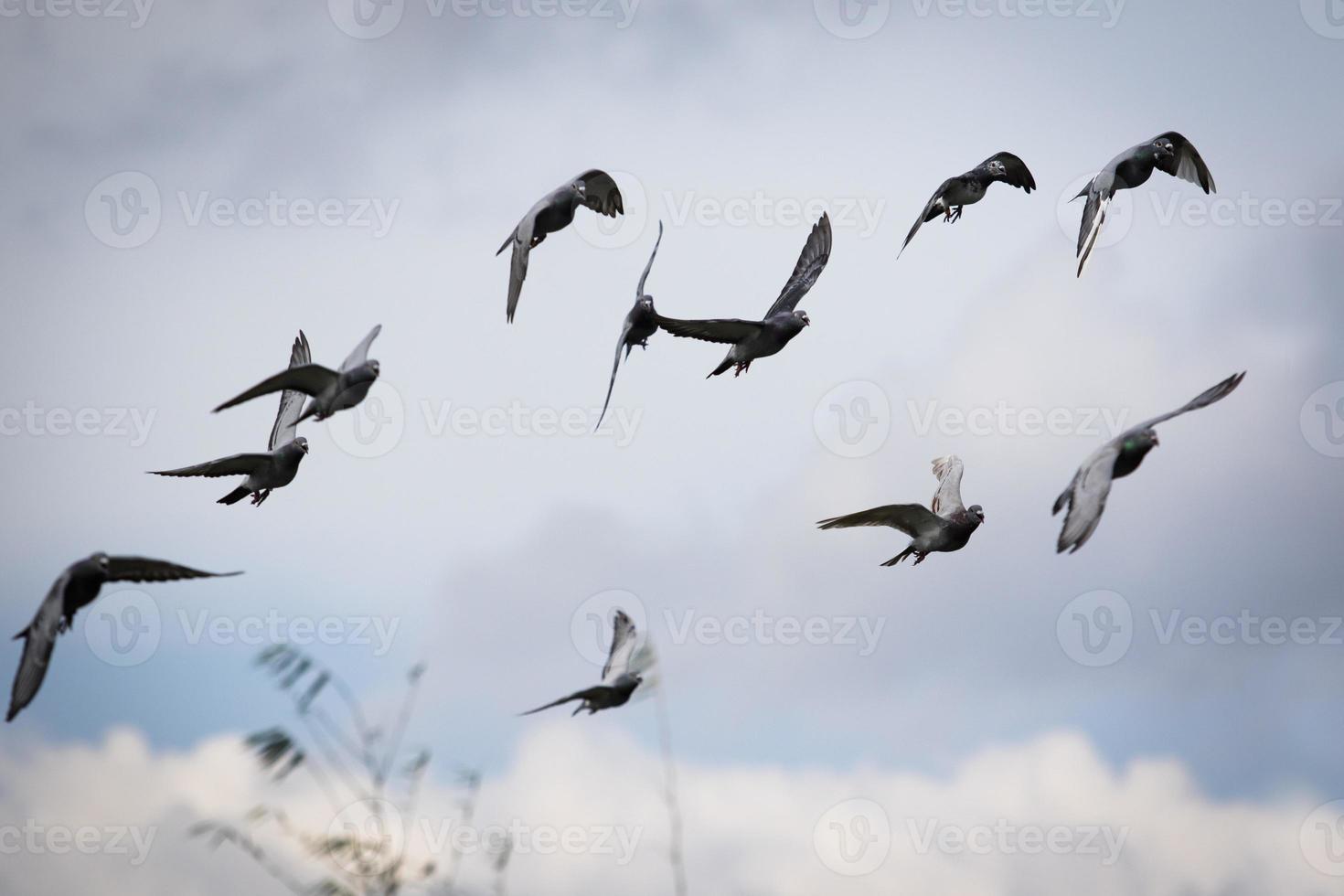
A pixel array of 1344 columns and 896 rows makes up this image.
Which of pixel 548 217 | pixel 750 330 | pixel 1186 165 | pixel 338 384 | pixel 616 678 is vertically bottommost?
pixel 616 678

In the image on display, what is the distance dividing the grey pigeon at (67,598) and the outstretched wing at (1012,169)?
14683mm

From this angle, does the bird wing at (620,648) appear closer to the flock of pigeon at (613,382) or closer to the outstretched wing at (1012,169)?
the flock of pigeon at (613,382)

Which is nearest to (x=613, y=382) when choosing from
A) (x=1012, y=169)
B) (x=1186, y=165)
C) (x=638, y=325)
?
(x=638, y=325)

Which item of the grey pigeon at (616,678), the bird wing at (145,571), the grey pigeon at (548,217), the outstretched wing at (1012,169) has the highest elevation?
the outstretched wing at (1012,169)

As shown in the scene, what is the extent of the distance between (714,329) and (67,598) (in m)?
9.46

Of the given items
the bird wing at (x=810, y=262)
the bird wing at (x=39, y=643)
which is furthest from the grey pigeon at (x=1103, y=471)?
the bird wing at (x=39, y=643)

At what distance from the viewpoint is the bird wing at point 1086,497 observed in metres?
15.8

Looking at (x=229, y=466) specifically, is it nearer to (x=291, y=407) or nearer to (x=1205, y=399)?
(x=291, y=407)

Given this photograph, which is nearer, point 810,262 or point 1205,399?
point 1205,399

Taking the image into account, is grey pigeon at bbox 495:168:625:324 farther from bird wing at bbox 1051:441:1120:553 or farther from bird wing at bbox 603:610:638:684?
bird wing at bbox 1051:441:1120:553

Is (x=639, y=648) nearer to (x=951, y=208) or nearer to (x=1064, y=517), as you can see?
(x=1064, y=517)

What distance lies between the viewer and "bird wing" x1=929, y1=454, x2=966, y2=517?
22.2 m

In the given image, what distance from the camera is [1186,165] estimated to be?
25125 millimetres

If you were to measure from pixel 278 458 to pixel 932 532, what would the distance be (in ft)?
30.5
